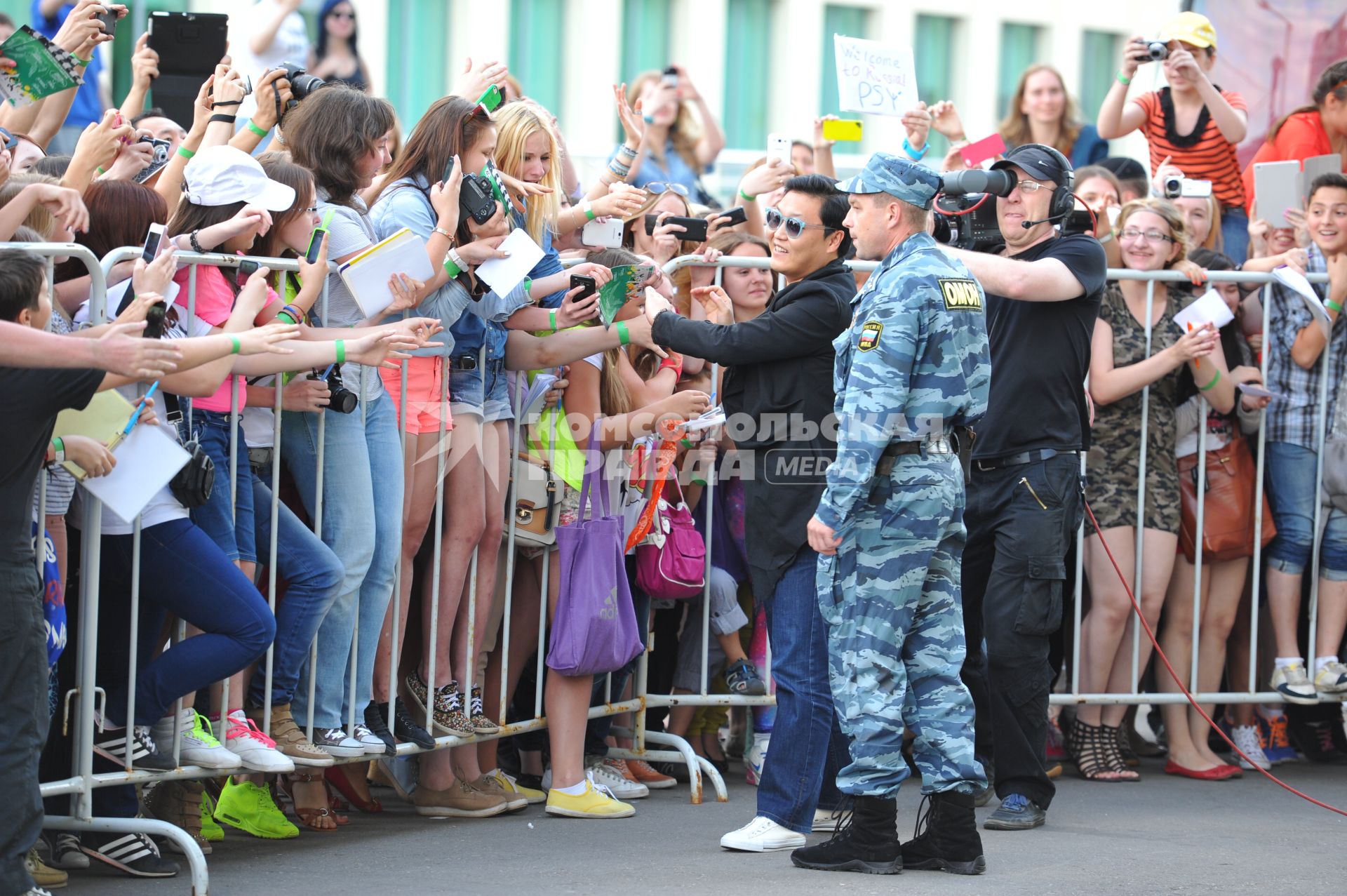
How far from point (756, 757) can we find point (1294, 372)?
9.28 feet

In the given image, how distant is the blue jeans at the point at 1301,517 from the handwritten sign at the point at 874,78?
2.25 metres

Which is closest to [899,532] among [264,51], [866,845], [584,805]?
[866,845]

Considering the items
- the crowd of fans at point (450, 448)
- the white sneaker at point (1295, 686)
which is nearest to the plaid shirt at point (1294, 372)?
the crowd of fans at point (450, 448)

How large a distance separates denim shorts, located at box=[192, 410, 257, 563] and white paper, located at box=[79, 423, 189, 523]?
31 cm

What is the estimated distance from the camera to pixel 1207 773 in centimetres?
728

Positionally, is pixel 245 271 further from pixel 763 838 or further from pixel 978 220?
pixel 978 220

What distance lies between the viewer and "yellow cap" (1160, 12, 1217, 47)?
860 cm

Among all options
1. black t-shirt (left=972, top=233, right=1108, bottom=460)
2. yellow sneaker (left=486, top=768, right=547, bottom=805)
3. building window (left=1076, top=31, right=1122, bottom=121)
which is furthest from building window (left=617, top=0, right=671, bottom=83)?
yellow sneaker (left=486, top=768, right=547, bottom=805)

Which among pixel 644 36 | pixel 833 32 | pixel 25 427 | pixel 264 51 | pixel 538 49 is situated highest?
pixel 833 32

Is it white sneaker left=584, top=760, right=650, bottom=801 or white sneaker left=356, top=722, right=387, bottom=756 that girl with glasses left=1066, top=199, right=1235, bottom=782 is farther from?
white sneaker left=356, top=722, right=387, bottom=756

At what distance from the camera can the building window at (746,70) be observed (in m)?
21.9

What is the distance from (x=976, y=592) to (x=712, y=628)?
1107mm

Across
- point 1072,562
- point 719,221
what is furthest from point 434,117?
point 1072,562

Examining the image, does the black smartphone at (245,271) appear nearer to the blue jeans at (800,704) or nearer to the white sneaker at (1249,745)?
the blue jeans at (800,704)
